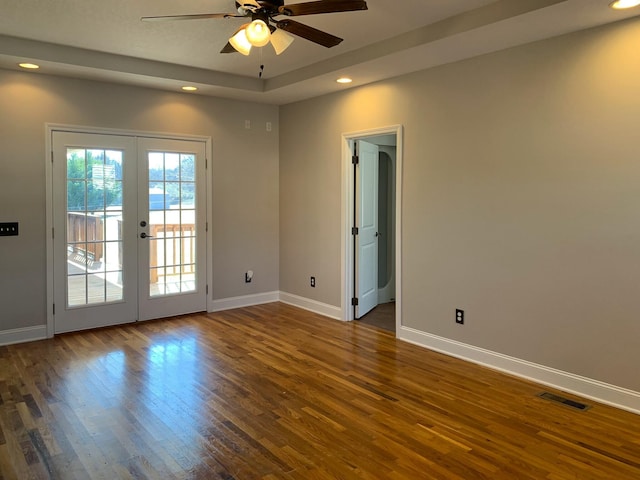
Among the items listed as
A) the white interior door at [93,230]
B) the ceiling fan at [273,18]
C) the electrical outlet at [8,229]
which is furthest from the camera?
the white interior door at [93,230]

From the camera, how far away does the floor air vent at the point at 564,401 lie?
10.8 feet

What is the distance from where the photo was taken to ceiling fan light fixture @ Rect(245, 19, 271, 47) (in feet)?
9.17

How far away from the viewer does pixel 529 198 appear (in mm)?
3752

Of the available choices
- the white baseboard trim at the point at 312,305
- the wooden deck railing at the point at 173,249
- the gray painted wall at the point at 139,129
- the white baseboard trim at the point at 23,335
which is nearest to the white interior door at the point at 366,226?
the white baseboard trim at the point at 312,305

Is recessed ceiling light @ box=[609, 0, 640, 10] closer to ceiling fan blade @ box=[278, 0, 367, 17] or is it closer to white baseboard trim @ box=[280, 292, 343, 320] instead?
ceiling fan blade @ box=[278, 0, 367, 17]

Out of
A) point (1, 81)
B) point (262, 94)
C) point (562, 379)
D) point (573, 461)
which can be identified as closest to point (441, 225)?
point (562, 379)

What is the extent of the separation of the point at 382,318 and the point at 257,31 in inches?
149

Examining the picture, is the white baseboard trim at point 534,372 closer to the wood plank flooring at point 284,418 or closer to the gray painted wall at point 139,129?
the wood plank flooring at point 284,418

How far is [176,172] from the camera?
18.5 feet

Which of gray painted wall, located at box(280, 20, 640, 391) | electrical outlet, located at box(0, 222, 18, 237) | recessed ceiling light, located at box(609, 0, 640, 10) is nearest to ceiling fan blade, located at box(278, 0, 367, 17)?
recessed ceiling light, located at box(609, 0, 640, 10)

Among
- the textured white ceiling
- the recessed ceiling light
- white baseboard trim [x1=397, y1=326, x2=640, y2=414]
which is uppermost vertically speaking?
the textured white ceiling

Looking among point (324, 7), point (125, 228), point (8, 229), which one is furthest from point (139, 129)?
point (324, 7)

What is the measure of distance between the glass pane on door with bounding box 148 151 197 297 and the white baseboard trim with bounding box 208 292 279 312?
1.18 ft

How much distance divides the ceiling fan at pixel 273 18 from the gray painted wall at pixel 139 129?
2.55m
